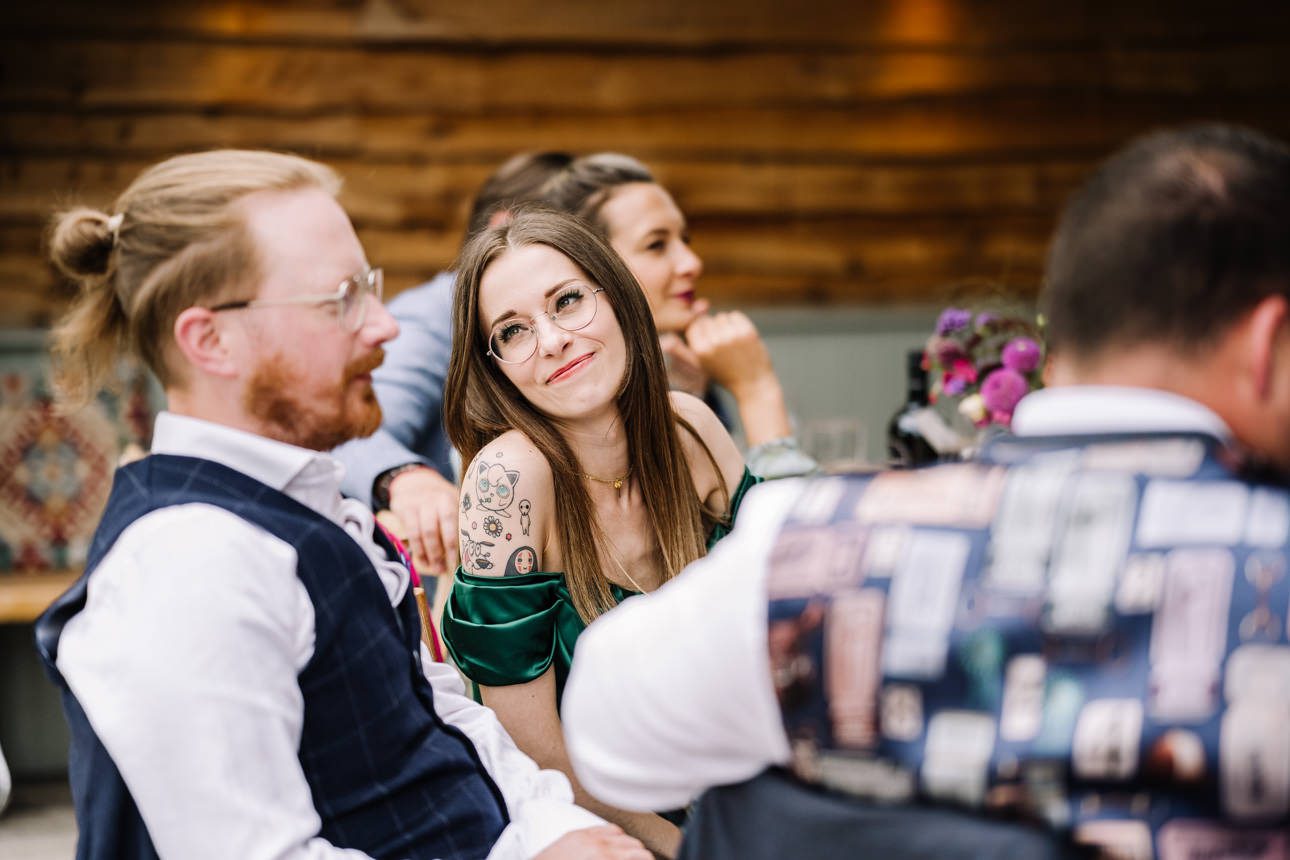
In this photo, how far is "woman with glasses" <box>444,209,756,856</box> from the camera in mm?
1629

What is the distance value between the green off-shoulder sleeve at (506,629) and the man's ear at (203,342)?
50 cm

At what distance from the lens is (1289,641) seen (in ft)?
2.39

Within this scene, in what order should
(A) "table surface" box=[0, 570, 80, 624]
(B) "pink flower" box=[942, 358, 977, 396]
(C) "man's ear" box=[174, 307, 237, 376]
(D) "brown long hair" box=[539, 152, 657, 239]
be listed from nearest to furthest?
(C) "man's ear" box=[174, 307, 237, 376]
(B) "pink flower" box=[942, 358, 977, 396]
(D) "brown long hair" box=[539, 152, 657, 239]
(A) "table surface" box=[0, 570, 80, 624]

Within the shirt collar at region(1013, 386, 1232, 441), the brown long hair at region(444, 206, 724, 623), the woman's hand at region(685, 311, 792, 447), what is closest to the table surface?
the woman's hand at region(685, 311, 792, 447)

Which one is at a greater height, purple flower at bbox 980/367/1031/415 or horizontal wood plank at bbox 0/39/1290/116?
horizontal wood plank at bbox 0/39/1290/116

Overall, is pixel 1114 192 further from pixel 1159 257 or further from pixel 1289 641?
pixel 1289 641

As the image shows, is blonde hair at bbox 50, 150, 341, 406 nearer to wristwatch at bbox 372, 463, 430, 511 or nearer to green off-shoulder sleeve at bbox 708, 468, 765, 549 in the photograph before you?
green off-shoulder sleeve at bbox 708, 468, 765, 549

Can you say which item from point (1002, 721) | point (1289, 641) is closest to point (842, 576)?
point (1002, 721)

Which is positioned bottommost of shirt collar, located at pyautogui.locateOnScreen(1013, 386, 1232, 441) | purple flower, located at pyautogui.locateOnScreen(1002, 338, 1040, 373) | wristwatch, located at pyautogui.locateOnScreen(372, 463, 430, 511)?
wristwatch, located at pyautogui.locateOnScreen(372, 463, 430, 511)

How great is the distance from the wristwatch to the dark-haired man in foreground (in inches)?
55.9

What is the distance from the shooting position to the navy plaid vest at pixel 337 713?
116 cm

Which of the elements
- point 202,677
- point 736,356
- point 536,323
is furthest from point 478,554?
point 736,356

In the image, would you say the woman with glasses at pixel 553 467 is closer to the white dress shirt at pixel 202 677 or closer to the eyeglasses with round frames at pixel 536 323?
the eyeglasses with round frames at pixel 536 323

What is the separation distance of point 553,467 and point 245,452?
0.56 metres
